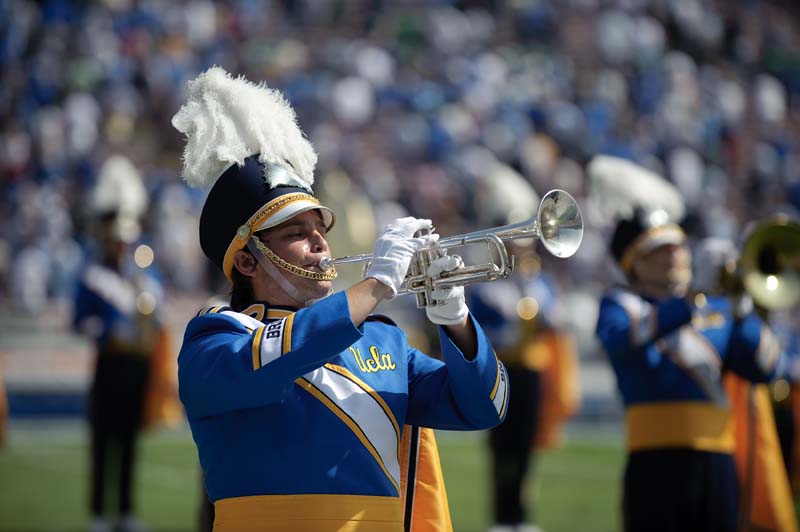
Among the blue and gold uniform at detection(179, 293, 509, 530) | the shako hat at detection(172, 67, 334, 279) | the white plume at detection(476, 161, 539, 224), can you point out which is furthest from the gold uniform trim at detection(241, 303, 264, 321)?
the white plume at detection(476, 161, 539, 224)

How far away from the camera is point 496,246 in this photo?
330 centimetres

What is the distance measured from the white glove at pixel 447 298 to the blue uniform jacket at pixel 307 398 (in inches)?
2.7

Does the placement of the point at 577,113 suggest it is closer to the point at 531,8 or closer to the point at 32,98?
the point at 531,8

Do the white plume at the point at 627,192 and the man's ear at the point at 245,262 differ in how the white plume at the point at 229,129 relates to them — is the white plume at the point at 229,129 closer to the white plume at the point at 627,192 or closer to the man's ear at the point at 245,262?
the man's ear at the point at 245,262

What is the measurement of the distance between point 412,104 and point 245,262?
1679 centimetres

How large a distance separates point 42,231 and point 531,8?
412 inches

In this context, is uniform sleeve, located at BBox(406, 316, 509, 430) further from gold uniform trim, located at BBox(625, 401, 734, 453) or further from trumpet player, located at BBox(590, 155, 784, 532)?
gold uniform trim, located at BBox(625, 401, 734, 453)

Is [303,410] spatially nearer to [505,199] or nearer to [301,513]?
[301,513]

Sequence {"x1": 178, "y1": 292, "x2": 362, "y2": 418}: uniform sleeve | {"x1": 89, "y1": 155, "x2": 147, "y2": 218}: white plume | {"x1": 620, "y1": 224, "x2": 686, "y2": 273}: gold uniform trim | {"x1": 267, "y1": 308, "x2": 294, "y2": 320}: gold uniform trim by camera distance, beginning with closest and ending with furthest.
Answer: {"x1": 178, "y1": 292, "x2": 362, "y2": 418}: uniform sleeve, {"x1": 267, "y1": 308, "x2": 294, "y2": 320}: gold uniform trim, {"x1": 620, "y1": 224, "x2": 686, "y2": 273}: gold uniform trim, {"x1": 89, "y1": 155, "x2": 147, "y2": 218}: white plume

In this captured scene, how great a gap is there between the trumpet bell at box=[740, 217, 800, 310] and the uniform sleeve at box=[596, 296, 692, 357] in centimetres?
44

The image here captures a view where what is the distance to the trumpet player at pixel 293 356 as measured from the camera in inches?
121

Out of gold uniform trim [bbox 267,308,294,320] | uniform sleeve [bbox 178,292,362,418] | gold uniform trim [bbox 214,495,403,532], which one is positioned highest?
gold uniform trim [bbox 267,308,294,320]

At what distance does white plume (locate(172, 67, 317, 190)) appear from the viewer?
3.40 m

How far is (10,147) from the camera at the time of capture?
17.6 m
